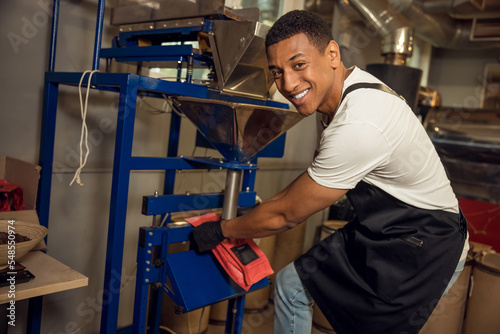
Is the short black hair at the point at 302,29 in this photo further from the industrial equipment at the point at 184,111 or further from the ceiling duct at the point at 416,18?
the ceiling duct at the point at 416,18

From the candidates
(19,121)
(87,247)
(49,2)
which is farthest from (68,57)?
(87,247)

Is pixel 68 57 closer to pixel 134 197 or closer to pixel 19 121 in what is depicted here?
pixel 19 121

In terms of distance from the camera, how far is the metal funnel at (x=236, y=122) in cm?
155

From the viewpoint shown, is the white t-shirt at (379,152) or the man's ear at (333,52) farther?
the man's ear at (333,52)

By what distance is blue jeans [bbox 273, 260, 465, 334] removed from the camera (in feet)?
5.21

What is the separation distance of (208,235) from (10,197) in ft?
2.69

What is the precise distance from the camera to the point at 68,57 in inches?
82.7

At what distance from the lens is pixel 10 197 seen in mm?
1661

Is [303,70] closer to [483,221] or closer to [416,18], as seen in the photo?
[416,18]

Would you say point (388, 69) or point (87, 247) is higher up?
point (388, 69)

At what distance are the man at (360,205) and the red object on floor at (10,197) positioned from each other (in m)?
0.78

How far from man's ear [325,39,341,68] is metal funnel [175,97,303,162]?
31 centimetres

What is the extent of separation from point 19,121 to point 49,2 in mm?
593

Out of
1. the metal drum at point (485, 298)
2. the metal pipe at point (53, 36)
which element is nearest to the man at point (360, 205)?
the metal pipe at point (53, 36)
